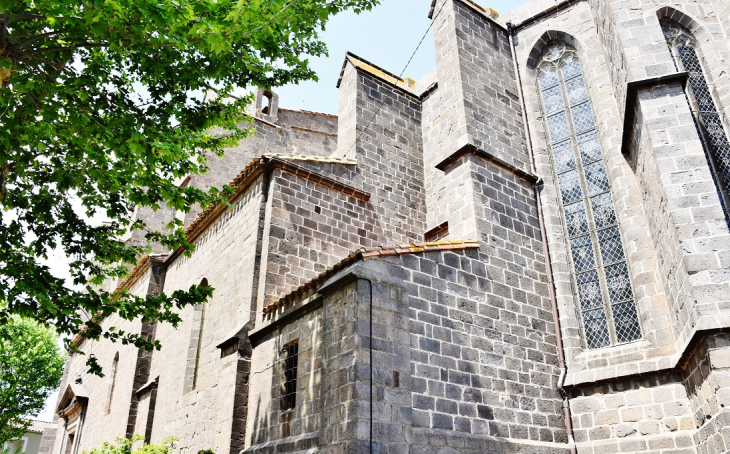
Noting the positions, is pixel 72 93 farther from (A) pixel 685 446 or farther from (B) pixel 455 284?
(A) pixel 685 446

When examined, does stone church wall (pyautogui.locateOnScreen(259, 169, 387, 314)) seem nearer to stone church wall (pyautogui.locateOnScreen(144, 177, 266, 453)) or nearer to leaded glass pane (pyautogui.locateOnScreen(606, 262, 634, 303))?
stone church wall (pyautogui.locateOnScreen(144, 177, 266, 453))

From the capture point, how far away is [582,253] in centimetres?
1015

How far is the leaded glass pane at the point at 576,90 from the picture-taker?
11.4 m

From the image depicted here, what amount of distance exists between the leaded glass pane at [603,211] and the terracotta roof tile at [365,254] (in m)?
→ 2.63

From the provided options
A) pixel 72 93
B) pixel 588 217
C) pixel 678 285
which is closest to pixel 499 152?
pixel 588 217

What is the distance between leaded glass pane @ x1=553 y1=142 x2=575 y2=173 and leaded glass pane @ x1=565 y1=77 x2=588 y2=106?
3.12ft

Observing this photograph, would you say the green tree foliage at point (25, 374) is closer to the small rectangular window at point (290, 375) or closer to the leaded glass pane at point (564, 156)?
the small rectangular window at point (290, 375)

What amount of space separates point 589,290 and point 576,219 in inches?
54.5

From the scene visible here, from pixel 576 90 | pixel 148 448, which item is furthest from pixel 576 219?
pixel 148 448

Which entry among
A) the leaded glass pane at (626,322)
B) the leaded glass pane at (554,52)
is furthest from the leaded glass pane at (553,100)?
the leaded glass pane at (626,322)

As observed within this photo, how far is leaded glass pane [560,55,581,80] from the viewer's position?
1172cm

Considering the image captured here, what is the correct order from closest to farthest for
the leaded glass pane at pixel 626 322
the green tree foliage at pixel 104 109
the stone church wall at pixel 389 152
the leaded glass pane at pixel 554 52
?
the green tree foliage at pixel 104 109 → the leaded glass pane at pixel 626 322 → the leaded glass pane at pixel 554 52 → the stone church wall at pixel 389 152

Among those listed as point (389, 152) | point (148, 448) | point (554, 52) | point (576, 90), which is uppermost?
point (554, 52)

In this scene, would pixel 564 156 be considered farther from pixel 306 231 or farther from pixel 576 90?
pixel 306 231
